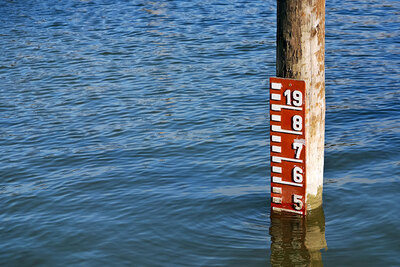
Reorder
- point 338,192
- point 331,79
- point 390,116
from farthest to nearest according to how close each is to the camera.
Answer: point 331,79 < point 390,116 < point 338,192

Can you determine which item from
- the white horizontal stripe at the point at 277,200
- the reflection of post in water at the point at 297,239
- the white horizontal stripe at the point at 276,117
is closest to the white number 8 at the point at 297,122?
the white horizontal stripe at the point at 276,117

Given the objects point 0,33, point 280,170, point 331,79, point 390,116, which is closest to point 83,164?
point 280,170

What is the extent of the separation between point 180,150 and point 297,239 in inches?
118

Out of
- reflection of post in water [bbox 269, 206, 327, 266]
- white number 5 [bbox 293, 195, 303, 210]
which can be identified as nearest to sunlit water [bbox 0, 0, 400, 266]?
reflection of post in water [bbox 269, 206, 327, 266]

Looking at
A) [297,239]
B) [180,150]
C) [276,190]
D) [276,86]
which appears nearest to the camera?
[276,86]

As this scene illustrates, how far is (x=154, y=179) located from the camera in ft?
25.2

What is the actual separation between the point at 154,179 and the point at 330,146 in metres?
2.54

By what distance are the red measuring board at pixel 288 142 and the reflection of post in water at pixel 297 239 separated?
6.4 inches

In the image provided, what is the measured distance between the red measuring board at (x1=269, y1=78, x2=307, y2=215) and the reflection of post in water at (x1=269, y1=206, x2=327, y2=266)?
0.16 metres

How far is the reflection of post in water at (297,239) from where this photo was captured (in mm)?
5676

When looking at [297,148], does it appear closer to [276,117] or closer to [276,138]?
[276,138]

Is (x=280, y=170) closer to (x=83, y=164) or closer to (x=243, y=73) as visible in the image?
(x=83, y=164)

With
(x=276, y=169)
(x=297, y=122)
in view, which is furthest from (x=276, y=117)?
(x=276, y=169)

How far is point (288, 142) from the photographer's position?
19.3 ft
